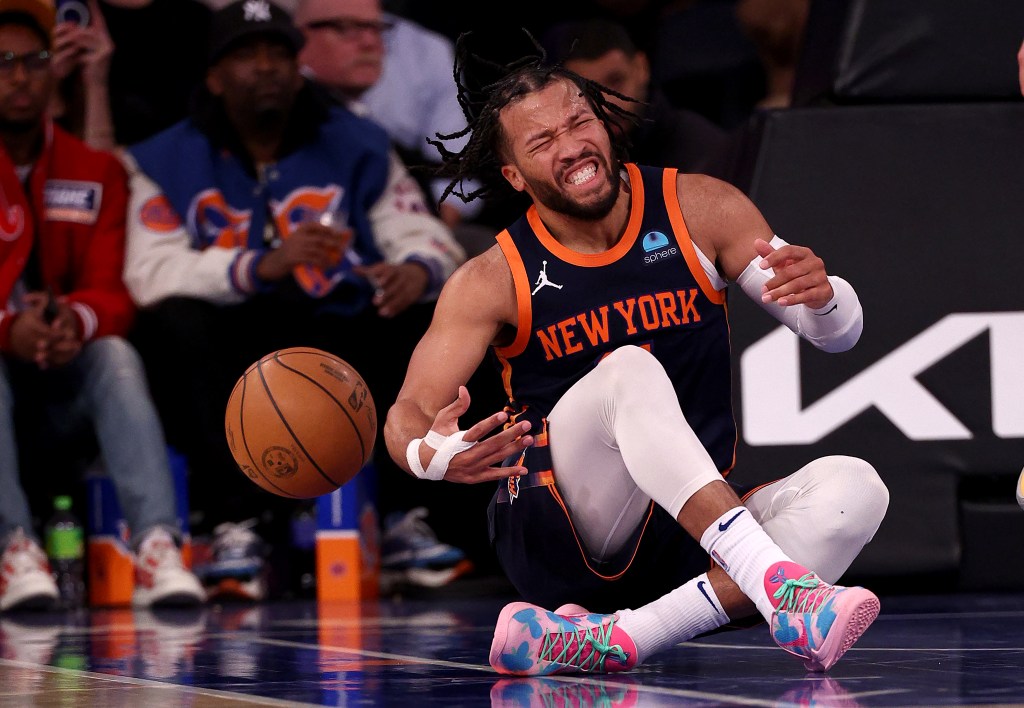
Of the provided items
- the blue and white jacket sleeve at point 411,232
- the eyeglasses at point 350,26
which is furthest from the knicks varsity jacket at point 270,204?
the eyeglasses at point 350,26

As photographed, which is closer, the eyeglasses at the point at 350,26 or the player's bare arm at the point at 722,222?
the player's bare arm at the point at 722,222

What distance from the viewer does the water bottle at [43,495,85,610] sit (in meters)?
5.30

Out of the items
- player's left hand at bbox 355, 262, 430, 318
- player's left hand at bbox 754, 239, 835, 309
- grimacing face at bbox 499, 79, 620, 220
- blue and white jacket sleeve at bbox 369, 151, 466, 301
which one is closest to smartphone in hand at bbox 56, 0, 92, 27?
blue and white jacket sleeve at bbox 369, 151, 466, 301

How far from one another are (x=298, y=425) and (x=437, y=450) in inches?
37.2

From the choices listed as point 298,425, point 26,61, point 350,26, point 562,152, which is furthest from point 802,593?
point 350,26

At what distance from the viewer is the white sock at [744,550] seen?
265cm

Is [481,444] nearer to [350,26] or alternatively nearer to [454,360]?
[454,360]

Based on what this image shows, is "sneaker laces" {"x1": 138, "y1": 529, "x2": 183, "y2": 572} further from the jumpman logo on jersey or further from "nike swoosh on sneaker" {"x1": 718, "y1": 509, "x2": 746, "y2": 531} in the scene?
"nike swoosh on sneaker" {"x1": 718, "y1": 509, "x2": 746, "y2": 531}

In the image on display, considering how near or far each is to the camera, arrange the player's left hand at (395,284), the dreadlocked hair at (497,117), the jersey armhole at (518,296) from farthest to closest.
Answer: the player's left hand at (395,284), the dreadlocked hair at (497,117), the jersey armhole at (518,296)

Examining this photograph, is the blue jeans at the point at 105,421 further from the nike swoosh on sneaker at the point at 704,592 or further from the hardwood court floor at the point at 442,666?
the nike swoosh on sneaker at the point at 704,592

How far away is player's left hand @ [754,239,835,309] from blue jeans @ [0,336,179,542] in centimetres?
277

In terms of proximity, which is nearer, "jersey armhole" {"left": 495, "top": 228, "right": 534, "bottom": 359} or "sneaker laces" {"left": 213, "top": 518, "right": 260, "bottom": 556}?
"jersey armhole" {"left": 495, "top": 228, "right": 534, "bottom": 359}

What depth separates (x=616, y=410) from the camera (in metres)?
2.80

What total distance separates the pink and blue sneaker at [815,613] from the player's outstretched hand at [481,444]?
0.48m
